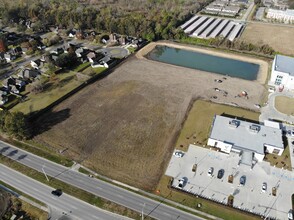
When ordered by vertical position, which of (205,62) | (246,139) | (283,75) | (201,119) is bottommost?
(201,119)

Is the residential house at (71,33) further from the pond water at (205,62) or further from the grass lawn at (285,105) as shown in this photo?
the grass lawn at (285,105)

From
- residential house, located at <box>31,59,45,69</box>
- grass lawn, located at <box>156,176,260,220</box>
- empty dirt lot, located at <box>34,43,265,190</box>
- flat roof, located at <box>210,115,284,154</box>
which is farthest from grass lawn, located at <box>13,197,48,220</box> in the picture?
residential house, located at <box>31,59,45,69</box>

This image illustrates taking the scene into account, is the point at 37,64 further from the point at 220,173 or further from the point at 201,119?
the point at 220,173

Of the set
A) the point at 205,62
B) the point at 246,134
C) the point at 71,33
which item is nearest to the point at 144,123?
the point at 246,134

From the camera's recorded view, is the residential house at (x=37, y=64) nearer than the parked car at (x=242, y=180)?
No

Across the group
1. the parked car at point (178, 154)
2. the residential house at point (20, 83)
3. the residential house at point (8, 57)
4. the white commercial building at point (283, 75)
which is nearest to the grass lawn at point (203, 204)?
the parked car at point (178, 154)

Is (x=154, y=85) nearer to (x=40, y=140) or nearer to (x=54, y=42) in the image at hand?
(x=40, y=140)
